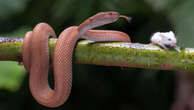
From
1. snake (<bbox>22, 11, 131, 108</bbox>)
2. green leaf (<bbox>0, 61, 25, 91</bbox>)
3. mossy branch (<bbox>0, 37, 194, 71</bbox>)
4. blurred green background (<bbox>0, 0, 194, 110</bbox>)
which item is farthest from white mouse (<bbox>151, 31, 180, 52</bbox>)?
green leaf (<bbox>0, 61, 25, 91</bbox>)

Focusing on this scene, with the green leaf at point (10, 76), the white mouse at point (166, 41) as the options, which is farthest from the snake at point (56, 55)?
the green leaf at point (10, 76)

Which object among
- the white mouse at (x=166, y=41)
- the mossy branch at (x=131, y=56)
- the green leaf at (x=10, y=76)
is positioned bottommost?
the green leaf at (x=10, y=76)

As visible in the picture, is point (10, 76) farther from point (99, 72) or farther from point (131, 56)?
point (131, 56)

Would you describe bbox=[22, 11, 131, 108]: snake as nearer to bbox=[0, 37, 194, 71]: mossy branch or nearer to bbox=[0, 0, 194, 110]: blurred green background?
bbox=[0, 37, 194, 71]: mossy branch

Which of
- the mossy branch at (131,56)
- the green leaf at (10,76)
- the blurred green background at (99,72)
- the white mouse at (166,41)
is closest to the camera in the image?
the mossy branch at (131,56)

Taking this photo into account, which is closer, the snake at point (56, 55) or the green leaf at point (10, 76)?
the snake at point (56, 55)

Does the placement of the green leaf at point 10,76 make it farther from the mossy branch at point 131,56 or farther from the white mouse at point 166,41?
the white mouse at point 166,41
